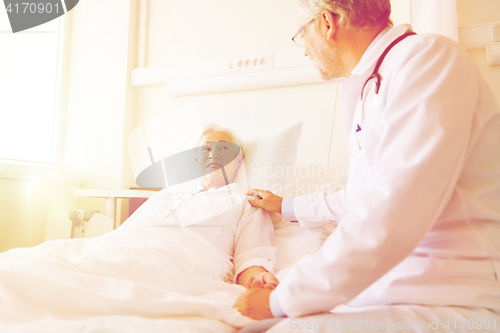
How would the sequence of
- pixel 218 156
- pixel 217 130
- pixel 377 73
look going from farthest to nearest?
1. pixel 217 130
2. pixel 218 156
3. pixel 377 73

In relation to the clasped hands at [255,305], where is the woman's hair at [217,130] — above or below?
above

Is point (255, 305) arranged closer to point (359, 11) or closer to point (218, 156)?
point (359, 11)

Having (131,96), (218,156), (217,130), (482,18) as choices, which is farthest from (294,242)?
(131,96)

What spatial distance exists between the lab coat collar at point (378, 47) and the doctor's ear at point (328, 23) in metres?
0.13

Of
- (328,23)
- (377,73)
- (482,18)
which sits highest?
(482,18)

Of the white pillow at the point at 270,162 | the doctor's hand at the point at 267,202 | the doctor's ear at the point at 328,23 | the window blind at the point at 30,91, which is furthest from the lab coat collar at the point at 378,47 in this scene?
the window blind at the point at 30,91

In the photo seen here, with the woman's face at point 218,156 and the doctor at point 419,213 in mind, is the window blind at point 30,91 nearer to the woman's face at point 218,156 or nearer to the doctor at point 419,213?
the woman's face at point 218,156

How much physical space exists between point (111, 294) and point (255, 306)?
0.33m

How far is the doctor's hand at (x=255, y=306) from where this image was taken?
704 mm

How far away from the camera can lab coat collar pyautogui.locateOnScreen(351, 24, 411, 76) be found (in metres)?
0.87

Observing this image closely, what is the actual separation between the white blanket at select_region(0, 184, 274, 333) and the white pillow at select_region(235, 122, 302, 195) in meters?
0.79

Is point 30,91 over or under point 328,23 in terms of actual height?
over

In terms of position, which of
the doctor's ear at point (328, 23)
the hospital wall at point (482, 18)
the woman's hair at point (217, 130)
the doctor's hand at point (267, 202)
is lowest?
the doctor's hand at point (267, 202)

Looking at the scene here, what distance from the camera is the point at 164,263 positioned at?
3.32ft
